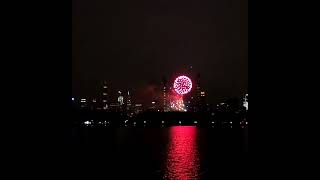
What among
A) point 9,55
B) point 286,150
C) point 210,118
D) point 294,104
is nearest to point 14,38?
point 9,55

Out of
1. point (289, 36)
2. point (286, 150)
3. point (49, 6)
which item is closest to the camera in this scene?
point (49, 6)

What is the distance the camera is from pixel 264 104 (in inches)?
562

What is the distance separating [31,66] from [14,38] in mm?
1019

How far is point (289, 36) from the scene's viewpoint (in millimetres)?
14617

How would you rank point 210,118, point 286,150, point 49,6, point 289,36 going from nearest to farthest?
point 49,6, point 289,36, point 286,150, point 210,118

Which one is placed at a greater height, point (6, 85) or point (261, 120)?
point (6, 85)

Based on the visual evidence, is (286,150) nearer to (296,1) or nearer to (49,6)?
(296,1)

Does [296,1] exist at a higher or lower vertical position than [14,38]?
higher

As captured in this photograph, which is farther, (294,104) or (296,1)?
(294,104)

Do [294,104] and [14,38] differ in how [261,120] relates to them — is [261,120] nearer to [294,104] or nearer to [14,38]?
[294,104]

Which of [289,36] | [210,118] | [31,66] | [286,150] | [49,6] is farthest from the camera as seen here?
[210,118]

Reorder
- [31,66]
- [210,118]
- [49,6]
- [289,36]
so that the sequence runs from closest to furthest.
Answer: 1. [49,6]
2. [31,66]
3. [289,36]
4. [210,118]

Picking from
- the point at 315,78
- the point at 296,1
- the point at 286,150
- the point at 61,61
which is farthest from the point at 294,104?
the point at 61,61

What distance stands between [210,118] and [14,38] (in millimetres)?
155846
